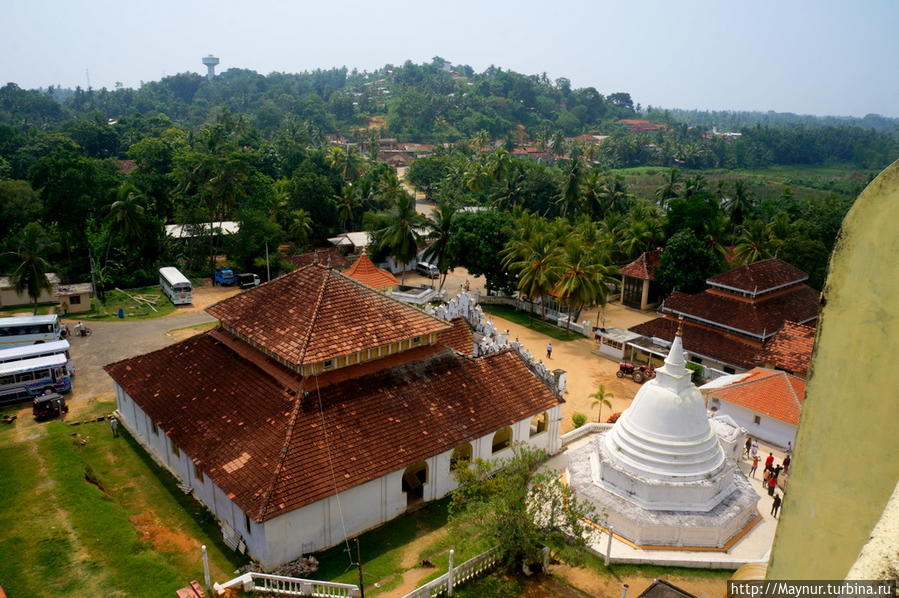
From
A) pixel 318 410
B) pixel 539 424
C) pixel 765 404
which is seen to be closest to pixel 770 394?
pixel 765 404

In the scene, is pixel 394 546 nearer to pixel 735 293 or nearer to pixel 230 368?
pixel 230 368

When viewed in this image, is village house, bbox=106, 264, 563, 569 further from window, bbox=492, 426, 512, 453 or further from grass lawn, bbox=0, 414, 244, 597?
grass lawn, bbox=0, 414, 244, 597

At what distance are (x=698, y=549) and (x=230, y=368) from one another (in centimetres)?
1709

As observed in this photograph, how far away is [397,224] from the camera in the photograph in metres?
47.9

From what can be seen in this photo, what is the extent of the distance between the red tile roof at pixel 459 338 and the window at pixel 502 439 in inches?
175

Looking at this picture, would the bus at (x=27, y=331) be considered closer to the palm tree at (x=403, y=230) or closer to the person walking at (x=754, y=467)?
the palm tree at (x=403, y=230)

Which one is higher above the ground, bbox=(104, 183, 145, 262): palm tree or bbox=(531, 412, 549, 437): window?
bbox=(104, 183, 145, 262): palm tree

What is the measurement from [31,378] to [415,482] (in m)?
19.0

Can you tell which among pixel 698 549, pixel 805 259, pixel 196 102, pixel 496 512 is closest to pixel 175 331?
pixel 496 512

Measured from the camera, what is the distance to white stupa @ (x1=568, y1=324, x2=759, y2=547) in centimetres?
1991

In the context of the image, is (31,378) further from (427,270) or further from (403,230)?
(427,270)

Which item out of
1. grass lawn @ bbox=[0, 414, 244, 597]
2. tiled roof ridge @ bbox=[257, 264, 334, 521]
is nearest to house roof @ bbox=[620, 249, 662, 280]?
tiled roof ridge @ bbox=[257, 264, 334, 521]

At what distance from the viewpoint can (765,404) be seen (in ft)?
90.7

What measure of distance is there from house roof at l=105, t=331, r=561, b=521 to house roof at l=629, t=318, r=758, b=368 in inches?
605
